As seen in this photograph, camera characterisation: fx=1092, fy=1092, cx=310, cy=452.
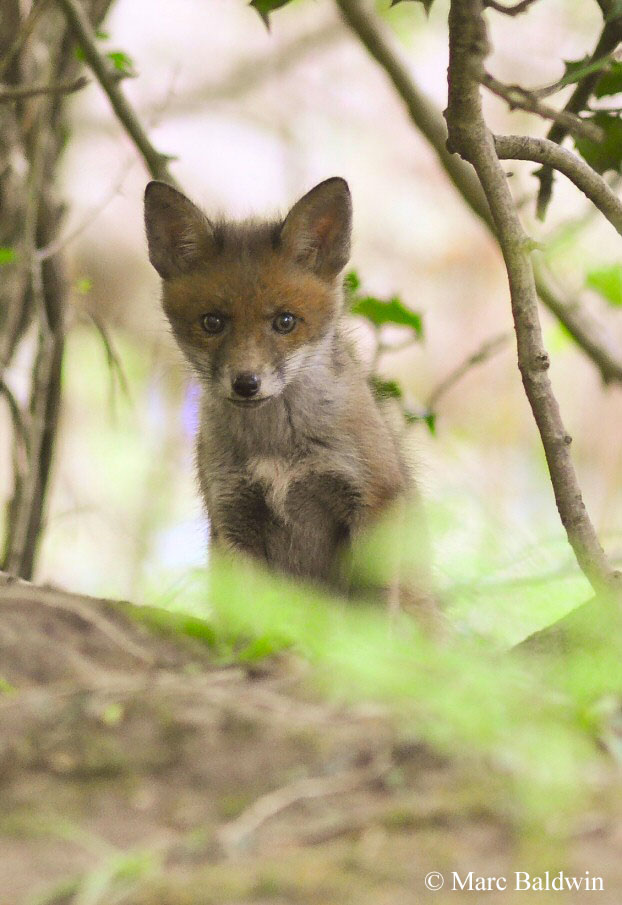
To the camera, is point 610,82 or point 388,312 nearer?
point 610,82

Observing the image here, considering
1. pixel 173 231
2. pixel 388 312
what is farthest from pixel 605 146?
pixel 173 231

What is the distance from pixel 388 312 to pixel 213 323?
986 mm

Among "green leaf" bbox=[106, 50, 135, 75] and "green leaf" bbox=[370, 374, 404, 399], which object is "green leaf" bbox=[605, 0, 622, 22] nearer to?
"green leaf" bbox=[370, 374, 404, 399]

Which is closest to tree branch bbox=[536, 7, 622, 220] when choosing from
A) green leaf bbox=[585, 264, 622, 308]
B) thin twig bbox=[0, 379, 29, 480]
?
green leaf bbox=[585, 264, 622, 308]

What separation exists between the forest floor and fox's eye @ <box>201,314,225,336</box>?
2.21 m

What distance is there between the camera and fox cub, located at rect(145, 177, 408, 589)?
178 inches

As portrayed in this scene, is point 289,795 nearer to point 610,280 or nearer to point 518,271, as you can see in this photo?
point 518,271

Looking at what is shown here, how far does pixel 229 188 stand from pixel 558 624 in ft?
31.9

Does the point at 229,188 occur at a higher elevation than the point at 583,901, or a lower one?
higher

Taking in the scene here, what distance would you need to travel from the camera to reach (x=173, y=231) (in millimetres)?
4914

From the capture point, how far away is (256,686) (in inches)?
99.0

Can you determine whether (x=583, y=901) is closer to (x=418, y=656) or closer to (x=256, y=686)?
(x=418, y=656)

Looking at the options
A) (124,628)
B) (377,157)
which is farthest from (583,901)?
(377,157)

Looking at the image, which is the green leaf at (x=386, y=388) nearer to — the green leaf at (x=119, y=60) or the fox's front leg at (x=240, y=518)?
the fox's front leg at (x=240, y=518)
